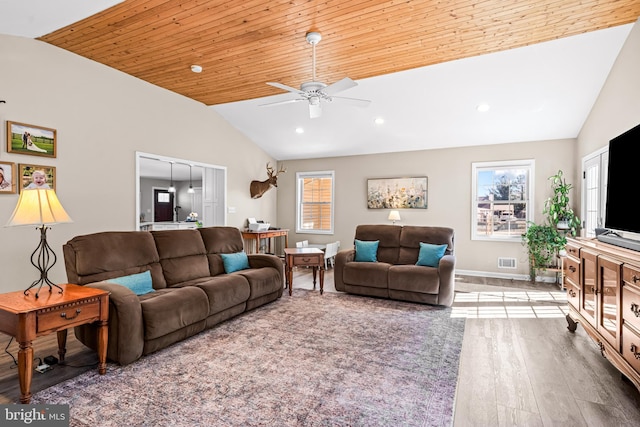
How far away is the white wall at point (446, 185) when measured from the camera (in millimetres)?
5875

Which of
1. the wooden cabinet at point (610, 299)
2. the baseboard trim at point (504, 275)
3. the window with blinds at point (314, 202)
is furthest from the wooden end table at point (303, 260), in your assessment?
the baseboard trim at point (504, 275)

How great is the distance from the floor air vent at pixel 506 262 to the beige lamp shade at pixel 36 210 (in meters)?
6.41

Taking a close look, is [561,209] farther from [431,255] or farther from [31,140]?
[31,140]

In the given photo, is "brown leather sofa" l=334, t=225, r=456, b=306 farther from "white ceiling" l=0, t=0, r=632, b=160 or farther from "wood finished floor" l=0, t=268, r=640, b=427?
"white ceiling" l=0, t=0, r=632, b=160

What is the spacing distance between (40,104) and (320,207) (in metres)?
5.28

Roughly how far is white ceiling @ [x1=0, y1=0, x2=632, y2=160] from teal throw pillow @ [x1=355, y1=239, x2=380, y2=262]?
86.7 inches

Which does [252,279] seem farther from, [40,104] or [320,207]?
[320,207]

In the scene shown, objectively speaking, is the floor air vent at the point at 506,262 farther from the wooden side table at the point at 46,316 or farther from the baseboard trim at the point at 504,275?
the wooden side table at the point at 46,316

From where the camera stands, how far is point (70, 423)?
6.44 ft

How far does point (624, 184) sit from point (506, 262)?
3.61m

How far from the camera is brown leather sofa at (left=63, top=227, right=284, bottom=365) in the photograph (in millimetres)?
2709

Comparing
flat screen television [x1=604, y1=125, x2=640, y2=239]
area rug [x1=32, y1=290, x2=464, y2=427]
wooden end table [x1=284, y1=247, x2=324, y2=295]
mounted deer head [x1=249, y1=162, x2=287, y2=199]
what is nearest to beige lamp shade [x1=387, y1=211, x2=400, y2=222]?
wooden end table [x1=284, y1=247, x2=324, y2=295]

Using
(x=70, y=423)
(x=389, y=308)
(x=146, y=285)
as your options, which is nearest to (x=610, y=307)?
(x=389, y=308)

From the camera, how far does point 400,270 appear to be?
15.0 feet
